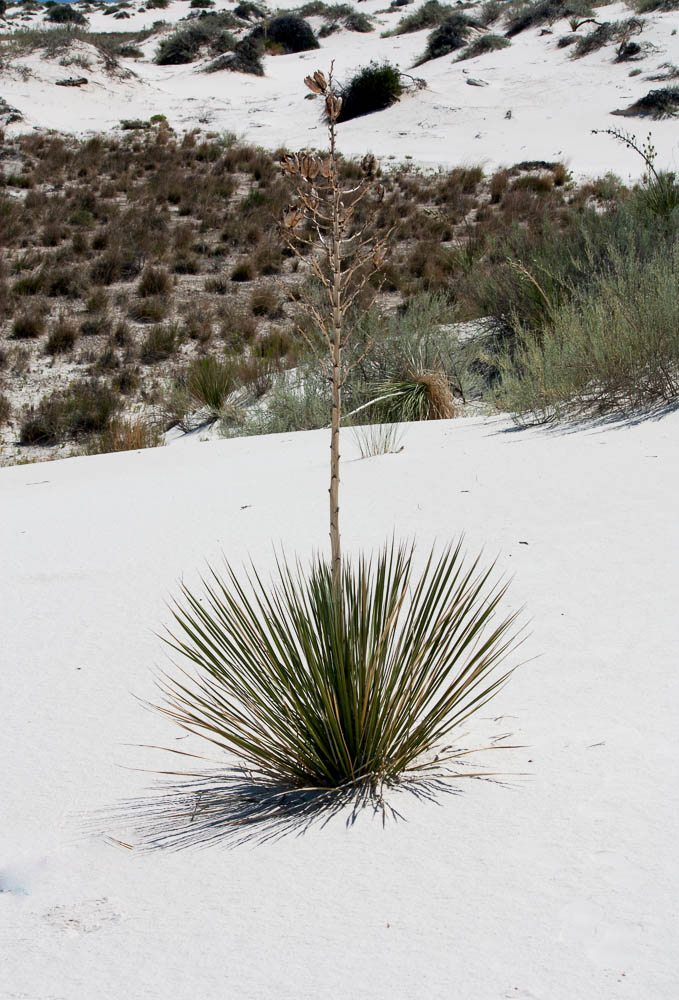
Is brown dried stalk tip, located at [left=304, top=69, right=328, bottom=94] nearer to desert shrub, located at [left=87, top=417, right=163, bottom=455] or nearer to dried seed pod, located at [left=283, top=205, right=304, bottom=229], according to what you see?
dried seed pod, located at [left=283, top=205, right=304, bottom=229]

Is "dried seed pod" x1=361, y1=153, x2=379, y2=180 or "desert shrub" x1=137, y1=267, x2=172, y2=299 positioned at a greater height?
"dried seed pod" x1=361, y1=153, x2=379, y2=180

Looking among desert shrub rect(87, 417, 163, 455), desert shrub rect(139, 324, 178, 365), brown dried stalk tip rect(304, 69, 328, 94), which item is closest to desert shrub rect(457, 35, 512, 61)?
desert shrub rect(139, 324, 178, 365)

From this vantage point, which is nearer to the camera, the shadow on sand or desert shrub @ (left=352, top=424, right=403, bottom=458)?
the shadow on sand

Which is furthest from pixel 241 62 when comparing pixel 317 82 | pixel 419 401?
pixel 317 82

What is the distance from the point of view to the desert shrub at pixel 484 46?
33156mm

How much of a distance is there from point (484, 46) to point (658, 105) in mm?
11994

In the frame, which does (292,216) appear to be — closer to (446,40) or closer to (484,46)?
(484,46)

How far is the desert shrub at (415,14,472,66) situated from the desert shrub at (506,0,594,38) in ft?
6.68

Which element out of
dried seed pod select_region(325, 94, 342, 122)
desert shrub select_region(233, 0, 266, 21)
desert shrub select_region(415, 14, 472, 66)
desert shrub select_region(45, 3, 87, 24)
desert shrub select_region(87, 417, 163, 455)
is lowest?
desert shrub select_region(87, 417, 163, 455)

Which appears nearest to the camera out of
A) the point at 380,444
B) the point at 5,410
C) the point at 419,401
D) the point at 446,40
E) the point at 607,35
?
the point at 380,444

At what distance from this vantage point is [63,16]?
47594mm

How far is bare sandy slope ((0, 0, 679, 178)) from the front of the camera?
23.0 metres

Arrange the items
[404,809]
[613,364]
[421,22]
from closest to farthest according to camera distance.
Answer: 1. [404,809]
2. [613,364]
3. [421,22]

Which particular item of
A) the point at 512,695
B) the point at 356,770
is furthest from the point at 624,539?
the point at 356,770
